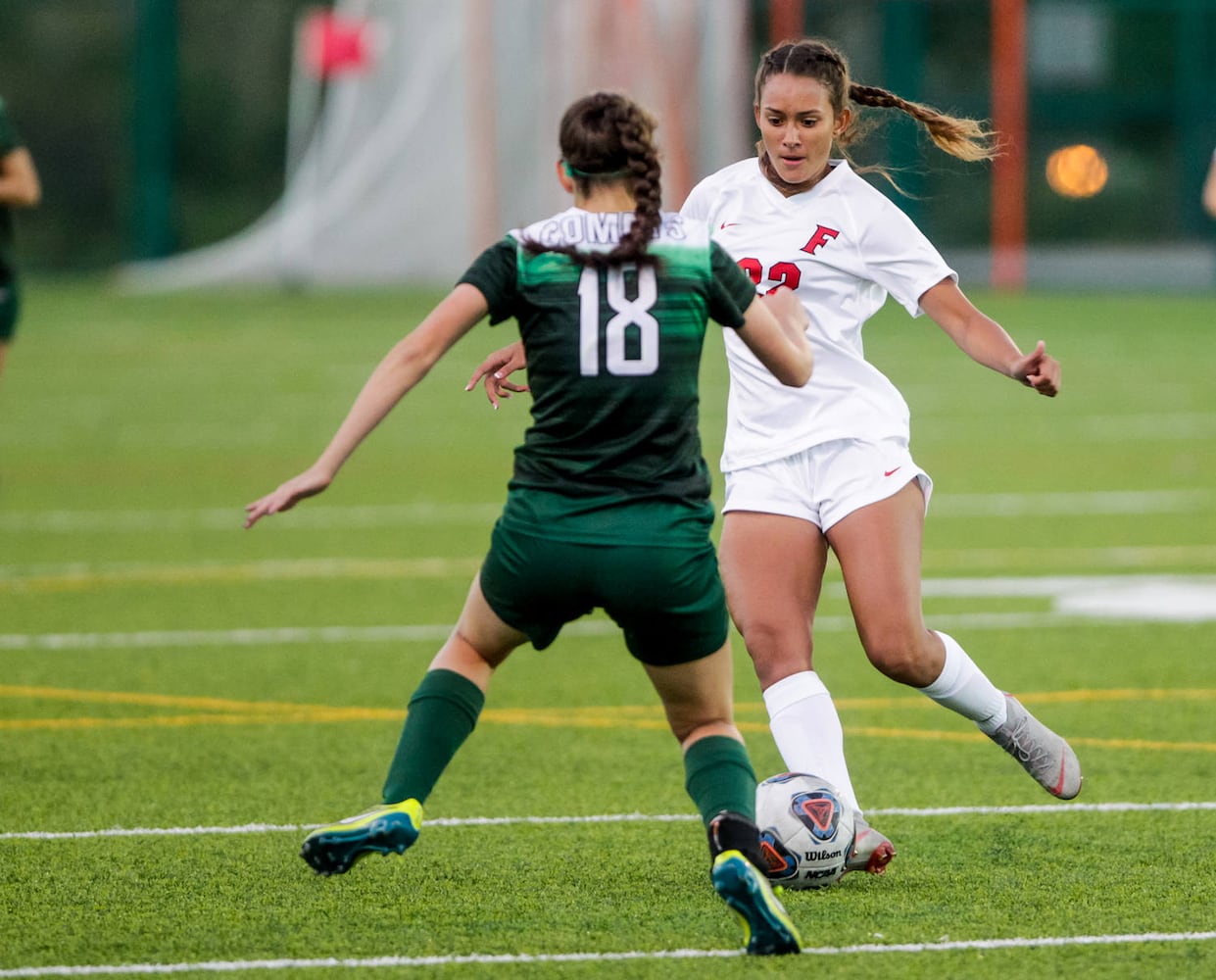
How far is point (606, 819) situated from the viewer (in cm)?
597

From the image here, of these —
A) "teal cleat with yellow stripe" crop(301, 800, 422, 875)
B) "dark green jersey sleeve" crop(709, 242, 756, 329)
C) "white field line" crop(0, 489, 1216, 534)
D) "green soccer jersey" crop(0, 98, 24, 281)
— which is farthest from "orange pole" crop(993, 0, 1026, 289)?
"teal cleat with yellow stripe" crop(301, 800, 422, 875)

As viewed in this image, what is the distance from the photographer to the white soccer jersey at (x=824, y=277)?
543cm

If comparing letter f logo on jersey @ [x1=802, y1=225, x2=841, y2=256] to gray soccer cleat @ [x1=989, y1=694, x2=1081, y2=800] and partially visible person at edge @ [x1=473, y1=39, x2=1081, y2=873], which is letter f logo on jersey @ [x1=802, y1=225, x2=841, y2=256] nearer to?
partially visible person at edge @ [x1=473, y1=39, x2=1081, y2=873]

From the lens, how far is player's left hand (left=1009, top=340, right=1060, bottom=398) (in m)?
5.28

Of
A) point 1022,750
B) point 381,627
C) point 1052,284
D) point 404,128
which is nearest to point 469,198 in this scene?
point 404,128

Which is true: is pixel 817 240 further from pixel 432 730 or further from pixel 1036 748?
pixel 432 730

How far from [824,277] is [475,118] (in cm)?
2653

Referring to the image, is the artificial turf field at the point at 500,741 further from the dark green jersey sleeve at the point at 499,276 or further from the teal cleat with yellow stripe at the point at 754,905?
the dark green jersey sleeve at the point at 499,276

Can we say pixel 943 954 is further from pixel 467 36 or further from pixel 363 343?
pixel 467 36

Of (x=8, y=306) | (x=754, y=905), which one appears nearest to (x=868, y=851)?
(x=754, y=905)

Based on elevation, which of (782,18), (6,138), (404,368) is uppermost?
(782,18)

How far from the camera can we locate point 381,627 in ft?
31.0

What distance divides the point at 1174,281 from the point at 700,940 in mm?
33156

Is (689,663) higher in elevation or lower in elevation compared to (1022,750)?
higher
